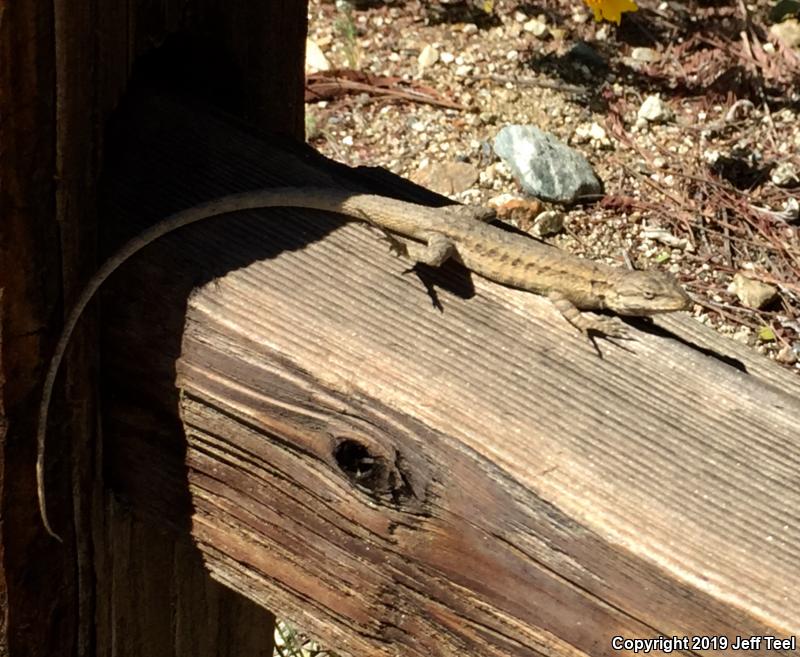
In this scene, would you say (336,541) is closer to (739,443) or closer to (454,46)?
(739,443)

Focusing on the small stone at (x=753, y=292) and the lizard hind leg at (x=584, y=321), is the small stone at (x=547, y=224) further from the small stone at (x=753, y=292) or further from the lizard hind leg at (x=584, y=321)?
the lizard hind leg at (x=584, y=321)

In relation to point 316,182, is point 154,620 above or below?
below

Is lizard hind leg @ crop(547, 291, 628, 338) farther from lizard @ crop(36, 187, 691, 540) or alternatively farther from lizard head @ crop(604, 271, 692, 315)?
lizard head @ crop(604, 271, 692, 315)

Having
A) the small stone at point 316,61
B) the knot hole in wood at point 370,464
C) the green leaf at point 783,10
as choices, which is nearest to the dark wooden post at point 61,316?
the knot hole in wood at point 370,464

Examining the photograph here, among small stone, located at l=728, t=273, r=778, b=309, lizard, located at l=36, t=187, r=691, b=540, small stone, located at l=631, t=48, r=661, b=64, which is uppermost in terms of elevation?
lizard, located at l=36, t=187, r=691, b=540

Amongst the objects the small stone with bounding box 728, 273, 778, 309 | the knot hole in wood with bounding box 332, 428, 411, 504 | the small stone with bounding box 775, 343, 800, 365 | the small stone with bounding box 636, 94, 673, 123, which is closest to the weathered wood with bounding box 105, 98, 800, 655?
the knot hole in wood with bounding box 332, 428, 411, 504

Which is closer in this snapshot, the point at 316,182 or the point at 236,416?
the point at 236,416

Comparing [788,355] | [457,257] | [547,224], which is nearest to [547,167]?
[547,224]

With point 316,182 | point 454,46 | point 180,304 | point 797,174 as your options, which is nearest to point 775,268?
point 797,174
